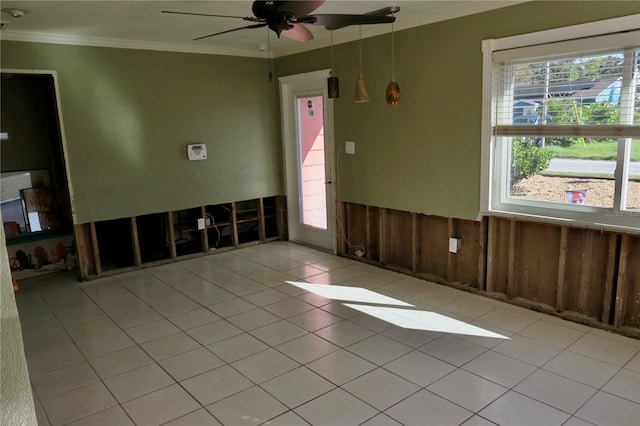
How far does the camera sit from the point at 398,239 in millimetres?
4914

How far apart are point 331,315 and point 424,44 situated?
2.56 metres

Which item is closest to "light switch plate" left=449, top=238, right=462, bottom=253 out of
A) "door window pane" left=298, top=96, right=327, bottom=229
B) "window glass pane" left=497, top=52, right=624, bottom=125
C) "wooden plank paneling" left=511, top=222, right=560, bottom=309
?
"wooden plank paneling" left=511, top=222, right=560, bottom=309

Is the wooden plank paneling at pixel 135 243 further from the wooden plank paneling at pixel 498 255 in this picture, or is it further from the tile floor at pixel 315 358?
the wooden plank paneling at pixel 498 255

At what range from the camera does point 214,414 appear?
2561 millimetres

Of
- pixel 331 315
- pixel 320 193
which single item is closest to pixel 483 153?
pixel 331 315

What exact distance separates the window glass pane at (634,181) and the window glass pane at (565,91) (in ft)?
0.78

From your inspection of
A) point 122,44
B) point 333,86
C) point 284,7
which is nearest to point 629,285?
point 284,7

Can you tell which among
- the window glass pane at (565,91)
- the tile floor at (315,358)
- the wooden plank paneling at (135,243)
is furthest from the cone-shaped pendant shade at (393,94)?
the wooden plank paneling at (135,243)

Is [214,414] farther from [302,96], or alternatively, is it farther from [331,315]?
[302,96]

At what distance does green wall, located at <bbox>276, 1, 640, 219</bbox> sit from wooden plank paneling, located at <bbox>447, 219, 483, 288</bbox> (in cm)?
16

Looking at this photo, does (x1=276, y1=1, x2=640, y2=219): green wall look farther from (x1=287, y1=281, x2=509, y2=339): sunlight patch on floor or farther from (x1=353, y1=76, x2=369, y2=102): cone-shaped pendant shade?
(x1=287, y1=281, x2=509, y2=339): sunlight patch on floor

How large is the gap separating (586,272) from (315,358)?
7.18 ft

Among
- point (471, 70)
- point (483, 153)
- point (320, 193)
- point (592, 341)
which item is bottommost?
point (592, 341)

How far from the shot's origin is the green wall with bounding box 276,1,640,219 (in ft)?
11.9
